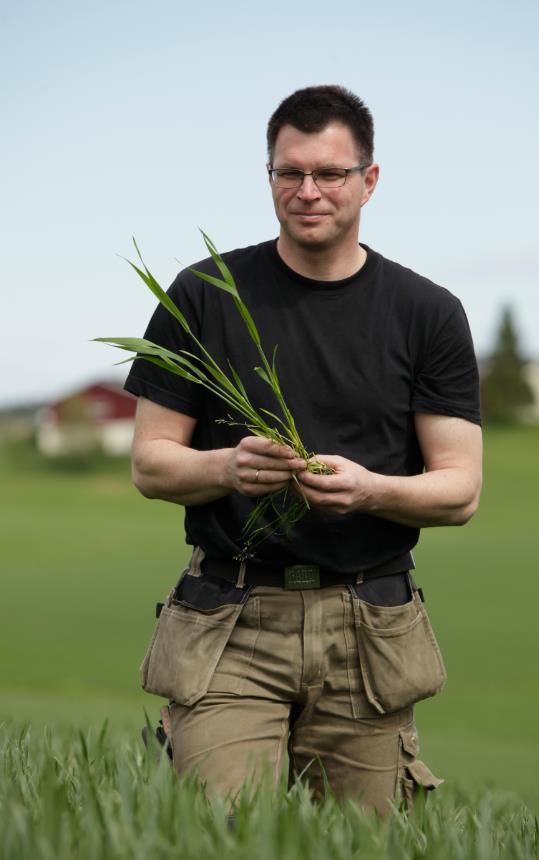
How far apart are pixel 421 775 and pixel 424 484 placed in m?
0.92

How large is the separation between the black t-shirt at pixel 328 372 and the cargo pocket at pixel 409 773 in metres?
0.59

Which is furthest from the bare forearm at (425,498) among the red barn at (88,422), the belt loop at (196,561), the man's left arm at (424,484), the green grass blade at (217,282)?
the red barn at (88,422)

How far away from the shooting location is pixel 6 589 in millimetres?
17438

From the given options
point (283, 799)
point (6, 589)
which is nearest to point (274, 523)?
point (283, 799)

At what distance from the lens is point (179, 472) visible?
3883mm

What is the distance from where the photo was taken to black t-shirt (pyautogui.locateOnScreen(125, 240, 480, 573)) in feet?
13.0

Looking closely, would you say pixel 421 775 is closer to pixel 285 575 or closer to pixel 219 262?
pixel 285 575

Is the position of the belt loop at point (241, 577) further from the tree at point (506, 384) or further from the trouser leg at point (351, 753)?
the tree at point (506, 384)

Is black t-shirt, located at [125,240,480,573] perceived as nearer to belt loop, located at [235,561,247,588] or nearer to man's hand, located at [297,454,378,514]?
belt loop, located at [235,561,247,588]

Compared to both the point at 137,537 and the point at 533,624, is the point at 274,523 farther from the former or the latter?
the point at 137,537

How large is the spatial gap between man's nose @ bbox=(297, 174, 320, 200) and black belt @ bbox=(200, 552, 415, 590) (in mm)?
1038

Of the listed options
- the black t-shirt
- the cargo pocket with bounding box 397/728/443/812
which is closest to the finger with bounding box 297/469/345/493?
the black t-shirt

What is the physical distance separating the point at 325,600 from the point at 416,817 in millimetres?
658

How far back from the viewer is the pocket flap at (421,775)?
4160 mm
